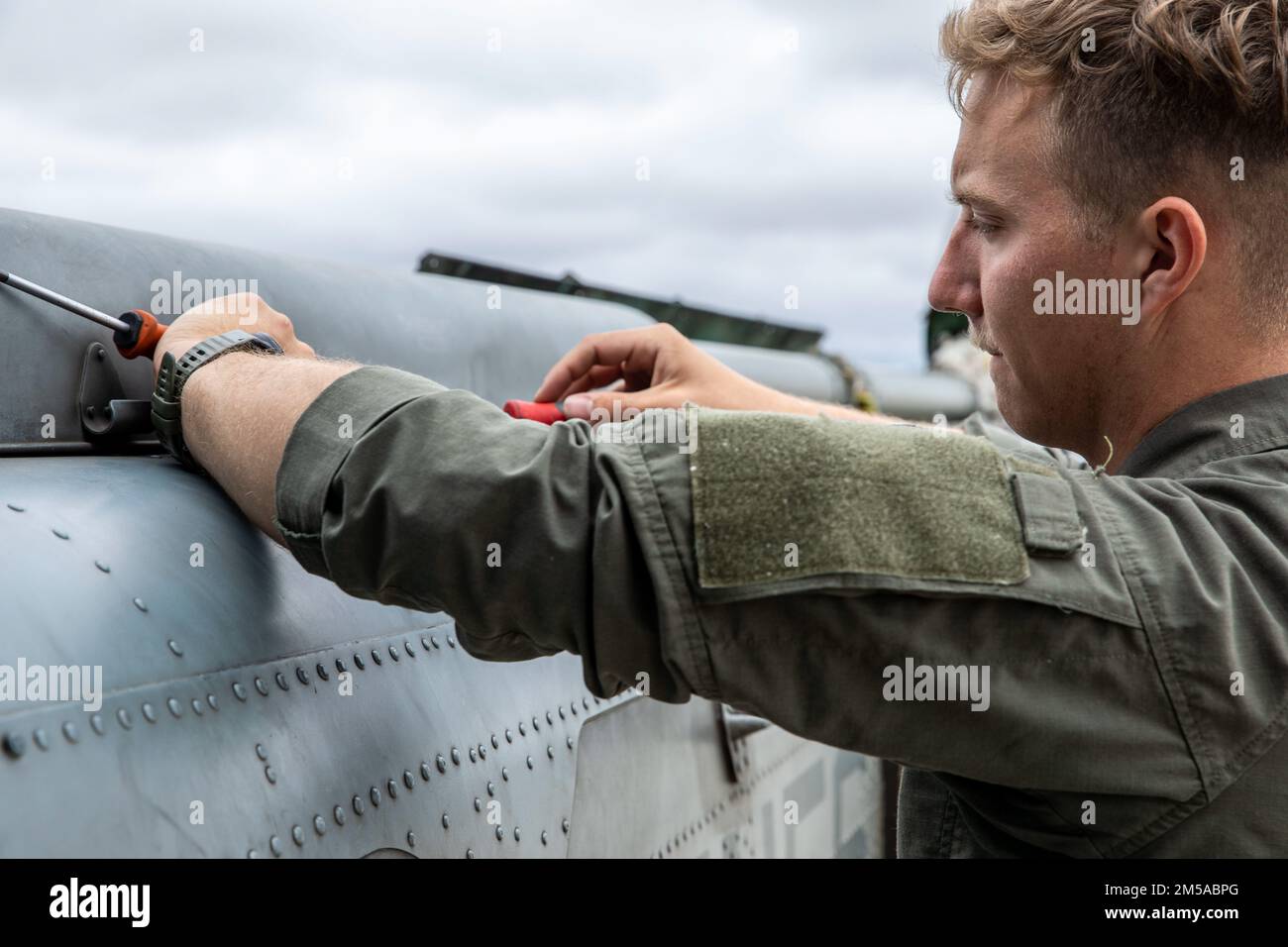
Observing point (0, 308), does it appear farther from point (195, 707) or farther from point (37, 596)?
point (195, 707)

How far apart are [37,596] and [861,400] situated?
21.8 ft

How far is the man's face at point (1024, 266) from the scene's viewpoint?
1655mm

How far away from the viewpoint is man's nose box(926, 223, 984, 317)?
6.00ft

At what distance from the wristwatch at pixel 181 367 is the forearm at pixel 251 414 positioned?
0.02 metres

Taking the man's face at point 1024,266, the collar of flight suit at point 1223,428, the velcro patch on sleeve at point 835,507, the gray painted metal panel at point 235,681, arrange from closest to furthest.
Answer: the velcro patch on sleeve at point 835,507
the gray painted metal panel at point 235,681
the collar of flight suit at point 1223,428
the man's face at point 1024,266

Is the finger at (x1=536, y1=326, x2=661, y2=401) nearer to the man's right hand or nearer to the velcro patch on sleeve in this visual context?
the man's right hand

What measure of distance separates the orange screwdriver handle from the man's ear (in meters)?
1.53

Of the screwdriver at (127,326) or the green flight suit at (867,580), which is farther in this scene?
the screwdriver at (127,326)

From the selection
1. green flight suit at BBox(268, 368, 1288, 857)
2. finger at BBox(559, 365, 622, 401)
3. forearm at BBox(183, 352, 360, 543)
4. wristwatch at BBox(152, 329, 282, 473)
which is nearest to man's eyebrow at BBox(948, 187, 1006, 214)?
green flight suit at BBox(268, 368, 1288, 857)

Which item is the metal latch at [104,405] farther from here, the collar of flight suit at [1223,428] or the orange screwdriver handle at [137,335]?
the collar of flight suit at [1223,428]

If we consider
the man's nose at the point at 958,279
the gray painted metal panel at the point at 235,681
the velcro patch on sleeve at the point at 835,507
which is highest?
the man's nose at the point at 958,279

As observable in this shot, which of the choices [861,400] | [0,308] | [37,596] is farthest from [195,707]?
[861,400]

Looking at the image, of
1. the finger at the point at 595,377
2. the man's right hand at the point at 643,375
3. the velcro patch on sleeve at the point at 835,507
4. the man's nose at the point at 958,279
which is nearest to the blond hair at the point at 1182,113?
the man's nose at the point at 958,279

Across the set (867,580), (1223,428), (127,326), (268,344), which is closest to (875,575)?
(867,580)
